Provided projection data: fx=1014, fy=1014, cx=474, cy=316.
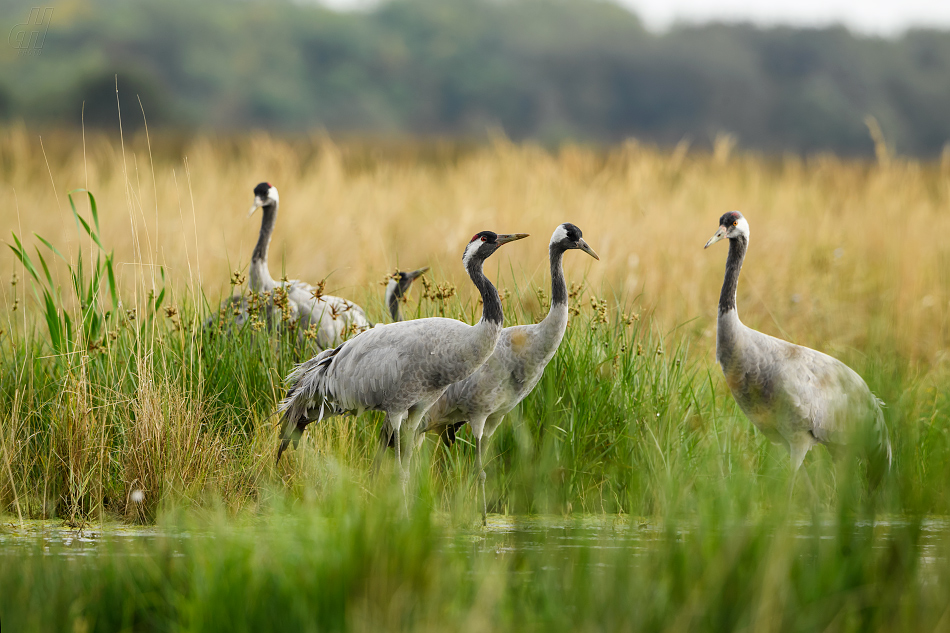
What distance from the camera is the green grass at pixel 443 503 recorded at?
8.87 ft

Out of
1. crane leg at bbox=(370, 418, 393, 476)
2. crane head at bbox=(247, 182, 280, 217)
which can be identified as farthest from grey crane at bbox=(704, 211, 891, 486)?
crane head at bbox=(247, 182, 280, 217)

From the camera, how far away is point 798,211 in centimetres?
1065

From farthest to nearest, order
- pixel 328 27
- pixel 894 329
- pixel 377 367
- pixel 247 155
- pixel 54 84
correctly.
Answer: pixel 328 27 < pixel 54 84 < pixel 247 155 < pixel 894 329 < pixel 377 367

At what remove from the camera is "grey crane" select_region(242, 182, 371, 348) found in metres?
4.96

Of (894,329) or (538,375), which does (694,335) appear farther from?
(538,375)

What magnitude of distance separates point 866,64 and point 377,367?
202 ft

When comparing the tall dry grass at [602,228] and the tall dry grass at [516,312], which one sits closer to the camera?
the tall dry grass at [516,312]

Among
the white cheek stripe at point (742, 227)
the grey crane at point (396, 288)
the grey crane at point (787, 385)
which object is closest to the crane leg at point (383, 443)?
the grey crane at point (396, 288)

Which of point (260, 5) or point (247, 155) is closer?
point (247, 155)

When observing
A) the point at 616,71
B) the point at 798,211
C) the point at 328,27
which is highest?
the point at 328,27

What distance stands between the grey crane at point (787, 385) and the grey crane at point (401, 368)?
3.34 feet

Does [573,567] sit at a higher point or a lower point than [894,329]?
lower

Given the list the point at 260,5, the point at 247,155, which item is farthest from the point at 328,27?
the point at 247,155

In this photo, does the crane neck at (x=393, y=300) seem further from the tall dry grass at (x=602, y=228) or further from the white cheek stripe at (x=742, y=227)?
the white cheek stripe at (x=742, y=227)
